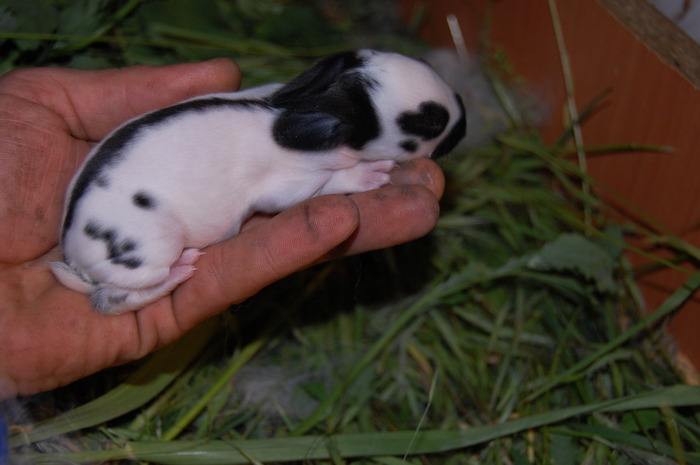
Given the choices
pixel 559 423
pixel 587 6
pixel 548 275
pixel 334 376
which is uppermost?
pixel 587 6

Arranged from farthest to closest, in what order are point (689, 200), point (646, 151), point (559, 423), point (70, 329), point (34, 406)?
point (646, 151) < point (689, 200) < point (559, 423) < point (34, 406) < point (70, 329)

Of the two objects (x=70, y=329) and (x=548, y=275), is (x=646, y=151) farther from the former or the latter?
(x=70, y=329)

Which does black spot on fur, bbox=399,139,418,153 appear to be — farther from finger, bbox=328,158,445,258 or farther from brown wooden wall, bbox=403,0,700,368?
brown wooden wall, bbox=403,0,700,368

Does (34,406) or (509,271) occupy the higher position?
(509,271)

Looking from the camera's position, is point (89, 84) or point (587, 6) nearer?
point (89, 84)

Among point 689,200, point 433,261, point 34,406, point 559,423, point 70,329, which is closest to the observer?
point 70,329

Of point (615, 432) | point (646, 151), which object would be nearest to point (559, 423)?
point (615, 432)
